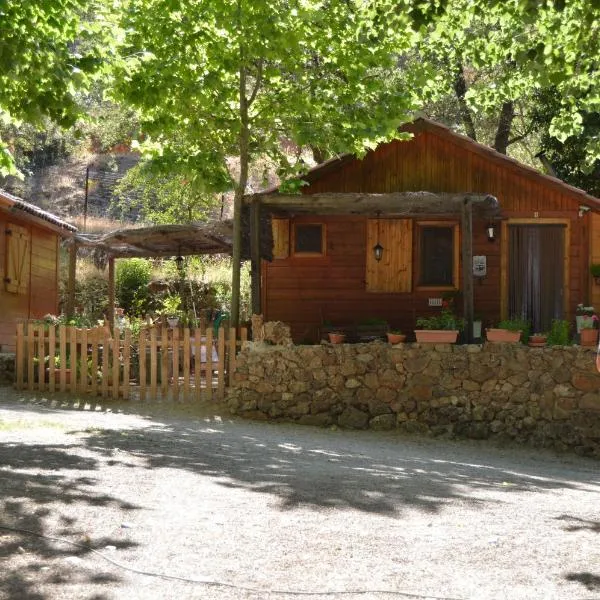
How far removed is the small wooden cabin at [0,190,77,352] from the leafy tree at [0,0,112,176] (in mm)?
9731

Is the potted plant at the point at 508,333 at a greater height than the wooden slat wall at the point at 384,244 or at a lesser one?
lesser

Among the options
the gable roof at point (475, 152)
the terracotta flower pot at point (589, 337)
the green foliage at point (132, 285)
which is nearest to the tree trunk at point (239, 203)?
the gable roof at point (475, 152)

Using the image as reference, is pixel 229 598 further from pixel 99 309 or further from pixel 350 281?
pixel 99 309

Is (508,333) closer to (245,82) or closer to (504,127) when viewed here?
(245,82)

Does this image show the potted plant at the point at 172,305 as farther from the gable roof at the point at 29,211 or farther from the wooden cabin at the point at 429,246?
the wooden cabin at the point at 429,246

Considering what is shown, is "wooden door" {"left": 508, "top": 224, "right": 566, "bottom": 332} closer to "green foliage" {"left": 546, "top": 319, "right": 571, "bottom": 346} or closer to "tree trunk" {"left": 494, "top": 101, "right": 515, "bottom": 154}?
"green foliage" {"left": 546, "top": 319, "right": 571, "bottom": 346}

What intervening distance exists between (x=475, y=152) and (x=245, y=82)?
4656mm

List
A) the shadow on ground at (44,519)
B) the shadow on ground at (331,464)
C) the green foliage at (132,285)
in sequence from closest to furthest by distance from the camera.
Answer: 1. the shadow on ground at (44,519)
2. the shadow on ground at (331,464)
3. the green foliage at (132,285)

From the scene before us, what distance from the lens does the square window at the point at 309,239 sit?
1662cm

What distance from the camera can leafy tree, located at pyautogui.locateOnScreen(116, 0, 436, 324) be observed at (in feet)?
43.5

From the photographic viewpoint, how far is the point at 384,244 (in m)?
16.5

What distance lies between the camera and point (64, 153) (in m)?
46.0

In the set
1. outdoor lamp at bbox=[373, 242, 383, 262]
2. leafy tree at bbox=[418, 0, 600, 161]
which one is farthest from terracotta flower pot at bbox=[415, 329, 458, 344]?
outdoor lamp at bbox=[373, 242, 383, 262]

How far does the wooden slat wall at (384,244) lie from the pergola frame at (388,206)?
1481 millimetres
